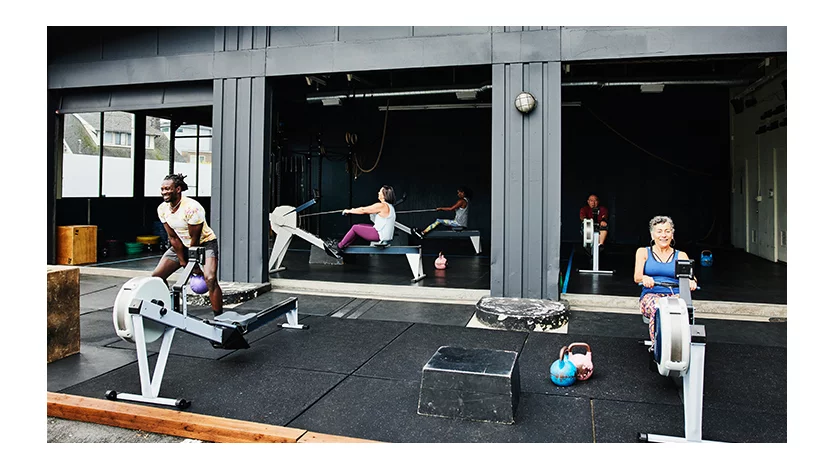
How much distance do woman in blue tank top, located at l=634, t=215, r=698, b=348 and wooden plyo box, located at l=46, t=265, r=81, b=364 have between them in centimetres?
423

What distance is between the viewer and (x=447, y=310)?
18.9ft

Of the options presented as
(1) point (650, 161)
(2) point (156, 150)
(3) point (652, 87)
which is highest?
(3) point (652, 87)

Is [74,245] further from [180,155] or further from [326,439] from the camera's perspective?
[326,439]

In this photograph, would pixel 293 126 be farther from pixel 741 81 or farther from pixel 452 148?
pixel 741 81

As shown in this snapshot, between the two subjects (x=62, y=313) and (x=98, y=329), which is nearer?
(x=62, y=313)

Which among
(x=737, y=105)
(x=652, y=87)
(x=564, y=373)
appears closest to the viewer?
(x=564, y=373)

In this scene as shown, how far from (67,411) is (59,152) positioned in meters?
7.00

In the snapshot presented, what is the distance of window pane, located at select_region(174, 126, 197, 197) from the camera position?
12.6m

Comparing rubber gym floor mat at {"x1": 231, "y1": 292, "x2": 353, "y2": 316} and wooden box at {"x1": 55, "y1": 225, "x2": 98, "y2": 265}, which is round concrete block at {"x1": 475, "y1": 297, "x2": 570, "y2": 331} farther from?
wooden box at {"x1": 55, "y1": 225, "x2": 98, "y2": 265}

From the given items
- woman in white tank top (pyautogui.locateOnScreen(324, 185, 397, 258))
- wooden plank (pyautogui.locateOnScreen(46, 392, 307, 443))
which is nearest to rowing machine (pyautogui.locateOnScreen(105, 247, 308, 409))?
wooden plank (pyautogui.locateOnScreen(46, 392, 307, 443))

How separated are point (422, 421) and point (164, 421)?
54.5 inches

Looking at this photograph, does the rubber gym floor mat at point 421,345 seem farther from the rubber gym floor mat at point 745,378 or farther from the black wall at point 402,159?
the black wall at point 402,159

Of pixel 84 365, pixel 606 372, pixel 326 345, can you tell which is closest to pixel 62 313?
pixel 84 365

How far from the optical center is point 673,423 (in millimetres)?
2955
